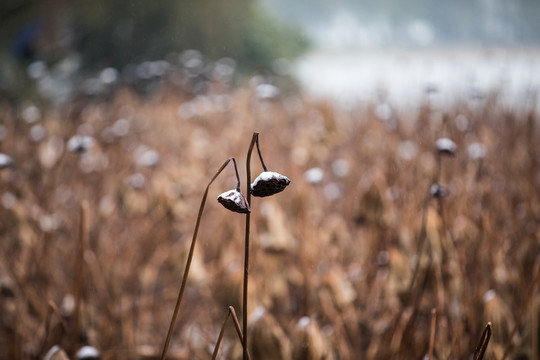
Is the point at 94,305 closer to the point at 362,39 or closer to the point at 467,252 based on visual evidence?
the point at 467,252

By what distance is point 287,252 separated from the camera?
72cm

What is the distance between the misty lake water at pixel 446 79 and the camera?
1.46 m

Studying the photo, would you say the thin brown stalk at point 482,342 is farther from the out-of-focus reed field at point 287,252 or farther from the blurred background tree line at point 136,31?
the blurred background tree line at point 136,31

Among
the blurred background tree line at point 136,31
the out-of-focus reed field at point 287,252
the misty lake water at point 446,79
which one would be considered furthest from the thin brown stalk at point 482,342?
the blurred background tree line at point 136,31

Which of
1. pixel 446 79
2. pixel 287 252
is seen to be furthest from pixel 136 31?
pixel 287 252

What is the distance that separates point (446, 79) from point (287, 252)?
4.69 feet

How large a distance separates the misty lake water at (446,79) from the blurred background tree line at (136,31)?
1.73ft

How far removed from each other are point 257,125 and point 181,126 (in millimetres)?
566

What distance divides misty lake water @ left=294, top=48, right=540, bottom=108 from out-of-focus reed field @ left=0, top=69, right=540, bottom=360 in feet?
0.90

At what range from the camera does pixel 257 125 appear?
40.4 inches

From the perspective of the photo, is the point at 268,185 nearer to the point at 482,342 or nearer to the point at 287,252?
the point at 482,342

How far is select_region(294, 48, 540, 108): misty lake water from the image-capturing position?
1.46m

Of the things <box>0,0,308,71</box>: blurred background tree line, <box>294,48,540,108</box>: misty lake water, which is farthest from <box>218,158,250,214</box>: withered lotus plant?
<box>0,0,308,71</box>: blurred background tree line

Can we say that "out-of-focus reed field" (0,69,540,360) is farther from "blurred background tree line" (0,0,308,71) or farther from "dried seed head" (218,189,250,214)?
"blurred background tree line" (0,0,308,71)
